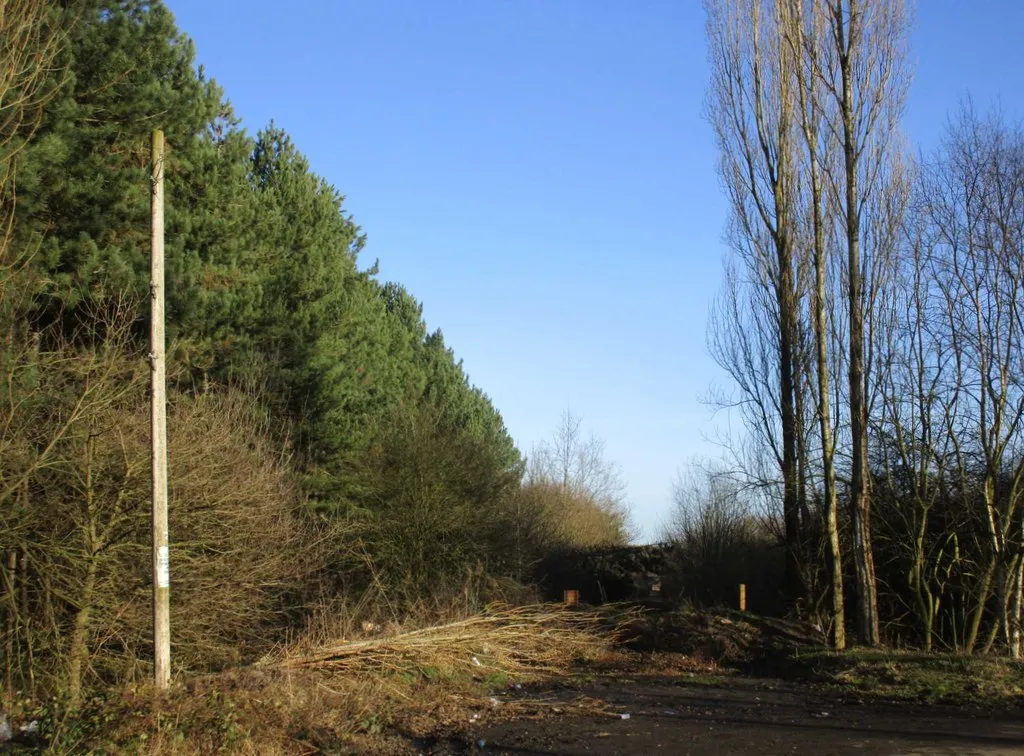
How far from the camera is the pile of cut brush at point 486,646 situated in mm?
13812

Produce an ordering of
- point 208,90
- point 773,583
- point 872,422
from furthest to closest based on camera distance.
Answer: point 773,583 < point 208,90 < point 872,422

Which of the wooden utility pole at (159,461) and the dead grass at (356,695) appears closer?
the dead grass at (356,695)

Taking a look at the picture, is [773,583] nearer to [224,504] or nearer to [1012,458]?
[1012,458]

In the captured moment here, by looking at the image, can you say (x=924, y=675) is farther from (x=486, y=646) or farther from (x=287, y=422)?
(x=287, y=422)

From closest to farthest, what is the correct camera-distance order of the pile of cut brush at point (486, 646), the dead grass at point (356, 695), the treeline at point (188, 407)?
the dead grass at point (356, 695), the treeline at point (188, 407), the pile of cut brush at point (486, 646)

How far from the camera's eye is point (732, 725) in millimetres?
11367

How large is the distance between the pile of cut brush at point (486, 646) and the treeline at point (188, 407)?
1587 millimetres

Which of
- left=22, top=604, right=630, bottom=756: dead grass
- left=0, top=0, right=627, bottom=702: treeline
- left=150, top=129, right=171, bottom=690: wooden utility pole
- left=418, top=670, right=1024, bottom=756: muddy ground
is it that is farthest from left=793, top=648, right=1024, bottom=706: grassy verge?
left=150, top=129, right=171, bottom=690: wooden utility pole

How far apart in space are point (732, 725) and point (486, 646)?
5.99 metres

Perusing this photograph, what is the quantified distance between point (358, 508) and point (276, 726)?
574 inches

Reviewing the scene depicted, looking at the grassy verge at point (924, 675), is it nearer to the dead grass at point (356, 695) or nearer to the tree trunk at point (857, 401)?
the tree trunk at point (857, 401)

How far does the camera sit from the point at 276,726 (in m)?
10.2

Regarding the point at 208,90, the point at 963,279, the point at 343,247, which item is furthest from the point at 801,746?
the point at 343,247

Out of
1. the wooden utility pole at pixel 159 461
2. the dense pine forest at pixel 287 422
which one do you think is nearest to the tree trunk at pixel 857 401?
the dense pine forest at pixel 287 422
